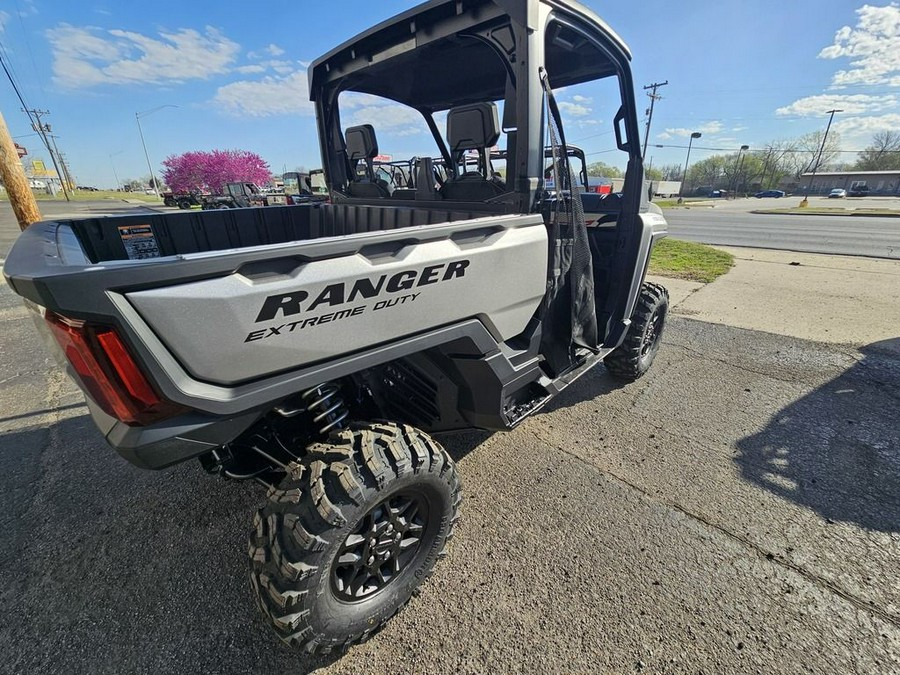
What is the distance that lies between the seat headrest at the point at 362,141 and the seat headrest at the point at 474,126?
1.15 meters

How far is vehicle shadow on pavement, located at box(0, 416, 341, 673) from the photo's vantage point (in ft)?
5.34

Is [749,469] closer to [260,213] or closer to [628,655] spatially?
[628,655]

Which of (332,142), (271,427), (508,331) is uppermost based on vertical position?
(332,142)

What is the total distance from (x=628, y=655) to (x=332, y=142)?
3760mm

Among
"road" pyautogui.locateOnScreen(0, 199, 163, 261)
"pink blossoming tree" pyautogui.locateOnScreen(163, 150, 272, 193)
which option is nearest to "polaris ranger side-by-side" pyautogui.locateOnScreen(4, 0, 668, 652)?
"road" pyautogui.locateOnScreen(0, 199, 163, 261)

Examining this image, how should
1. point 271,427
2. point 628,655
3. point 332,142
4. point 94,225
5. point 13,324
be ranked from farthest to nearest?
point 13,324 < point 332,142 < point 94,225 < point 271,427 < point 628,655

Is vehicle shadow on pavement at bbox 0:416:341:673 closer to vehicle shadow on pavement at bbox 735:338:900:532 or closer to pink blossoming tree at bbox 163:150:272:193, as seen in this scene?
vehicle shadow on pavement at bbox 735:338:900:532

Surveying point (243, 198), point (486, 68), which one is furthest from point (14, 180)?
point (243, 198)

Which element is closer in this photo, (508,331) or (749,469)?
(508,331)

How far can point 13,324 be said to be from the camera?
→ 519 cm

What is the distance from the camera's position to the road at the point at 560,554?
1640 millimetres

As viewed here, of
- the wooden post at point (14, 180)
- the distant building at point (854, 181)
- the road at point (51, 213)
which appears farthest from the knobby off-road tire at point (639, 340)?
the distant building at point (854, 181)

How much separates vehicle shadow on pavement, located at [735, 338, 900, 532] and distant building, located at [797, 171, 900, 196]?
83286mm

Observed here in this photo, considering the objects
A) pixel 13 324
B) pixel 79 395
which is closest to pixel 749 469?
pixel 79 395
